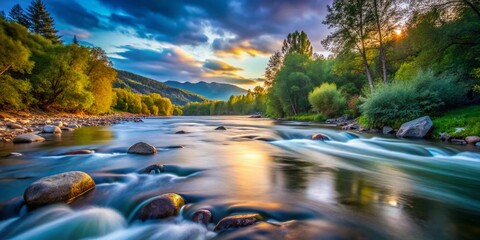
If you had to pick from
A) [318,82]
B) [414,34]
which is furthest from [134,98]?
[414,34]

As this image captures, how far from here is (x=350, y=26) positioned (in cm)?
2173

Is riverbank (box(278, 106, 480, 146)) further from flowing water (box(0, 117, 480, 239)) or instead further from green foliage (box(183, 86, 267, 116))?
green foliage (box(183, 86, 267, 116))

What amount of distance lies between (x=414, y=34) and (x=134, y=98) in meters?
92.0

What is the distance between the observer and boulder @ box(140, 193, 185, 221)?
3537 millimetres

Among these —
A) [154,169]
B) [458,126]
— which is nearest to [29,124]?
[154,169]

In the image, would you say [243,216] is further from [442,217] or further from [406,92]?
[406,92]

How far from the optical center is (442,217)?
364 centimetres

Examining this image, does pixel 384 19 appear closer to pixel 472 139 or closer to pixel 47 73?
pixel 472 139

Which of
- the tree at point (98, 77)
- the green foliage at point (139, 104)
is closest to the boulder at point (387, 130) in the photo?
the tree at point (98, 77)

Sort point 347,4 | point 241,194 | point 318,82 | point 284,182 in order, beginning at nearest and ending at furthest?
1. point 241,194
2. point 284,182
3. point 347,4
4. point 318,82

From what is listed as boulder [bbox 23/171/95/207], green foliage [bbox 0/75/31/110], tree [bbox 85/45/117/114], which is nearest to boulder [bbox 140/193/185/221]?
boulder [bbox 23/171/95/207]

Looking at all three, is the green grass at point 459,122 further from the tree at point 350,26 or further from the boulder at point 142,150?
the boulder at point 142,150

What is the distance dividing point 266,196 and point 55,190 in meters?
3.73

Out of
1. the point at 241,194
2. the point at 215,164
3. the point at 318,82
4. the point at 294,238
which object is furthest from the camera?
the point at 318,82
